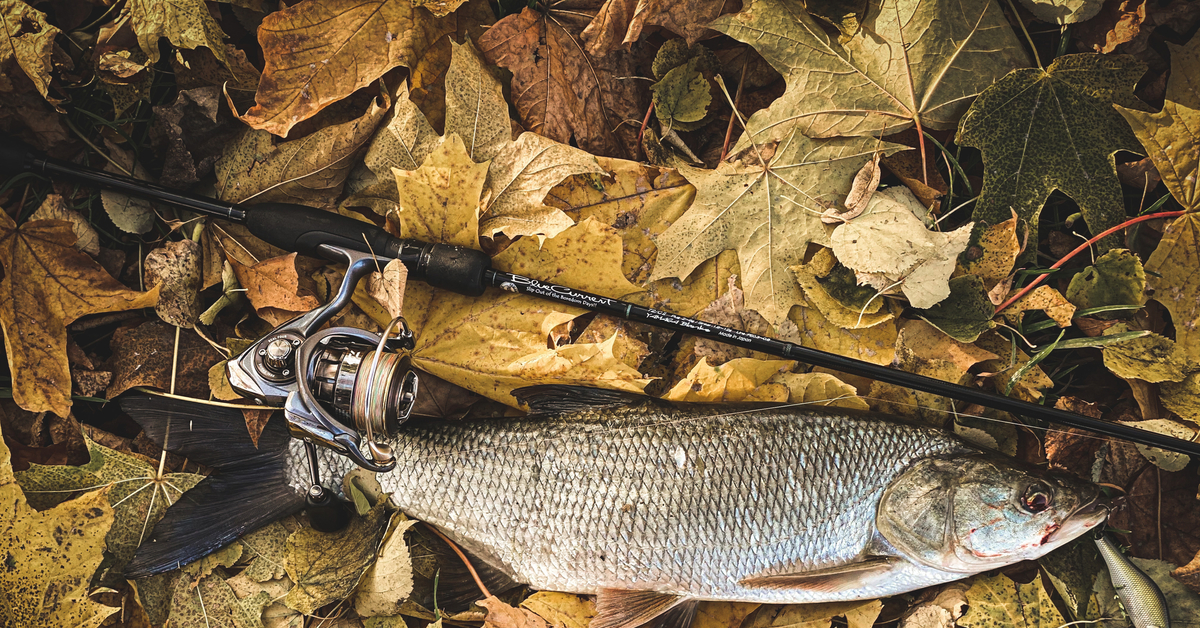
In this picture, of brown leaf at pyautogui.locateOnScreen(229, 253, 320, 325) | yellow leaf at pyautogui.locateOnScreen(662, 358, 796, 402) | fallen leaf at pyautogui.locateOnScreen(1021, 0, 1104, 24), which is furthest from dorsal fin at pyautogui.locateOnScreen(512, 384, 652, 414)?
fallen leaf at pyautogui.locateOnScreen(1021, 0, 1104, 24)

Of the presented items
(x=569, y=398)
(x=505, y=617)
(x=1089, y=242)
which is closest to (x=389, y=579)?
(x=505, y=617)

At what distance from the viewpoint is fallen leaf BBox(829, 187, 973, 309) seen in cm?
238

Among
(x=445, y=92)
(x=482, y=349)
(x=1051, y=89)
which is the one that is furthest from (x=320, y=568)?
(x=1051, y=89)

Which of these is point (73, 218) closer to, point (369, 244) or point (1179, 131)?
point (369, 244)

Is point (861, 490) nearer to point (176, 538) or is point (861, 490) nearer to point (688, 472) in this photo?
point (688, 472)

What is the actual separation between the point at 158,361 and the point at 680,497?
1769 mm

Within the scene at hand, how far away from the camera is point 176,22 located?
228 cm

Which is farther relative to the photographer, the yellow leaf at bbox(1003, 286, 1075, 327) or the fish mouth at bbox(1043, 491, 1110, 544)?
the yellow leaf at bbox(1003, 286, 1075, 327)

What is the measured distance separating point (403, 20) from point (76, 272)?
4.34 feet

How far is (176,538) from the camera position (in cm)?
235

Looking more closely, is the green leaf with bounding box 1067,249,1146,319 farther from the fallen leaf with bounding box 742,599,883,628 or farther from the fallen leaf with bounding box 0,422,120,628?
the fallen leaf with bounding box 0,422,120,628

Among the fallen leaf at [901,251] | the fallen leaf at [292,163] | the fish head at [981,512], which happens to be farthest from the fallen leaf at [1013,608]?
the fallen leaf at [292,163]

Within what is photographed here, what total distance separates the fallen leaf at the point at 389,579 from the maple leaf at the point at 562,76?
1415 mm

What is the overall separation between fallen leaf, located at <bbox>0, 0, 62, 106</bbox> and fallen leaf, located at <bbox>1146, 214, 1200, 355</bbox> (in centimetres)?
357
